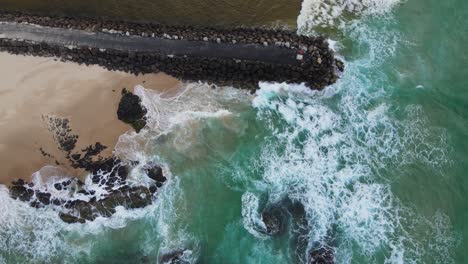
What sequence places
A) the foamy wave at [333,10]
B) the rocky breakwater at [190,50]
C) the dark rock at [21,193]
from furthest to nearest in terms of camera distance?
the foamy wave at [333,10] < the rocky breakwater at [190,50] < the dark rock at [21,193]

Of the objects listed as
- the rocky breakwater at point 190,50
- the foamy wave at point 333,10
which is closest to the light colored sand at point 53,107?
the rocky breakwater at point 190,50

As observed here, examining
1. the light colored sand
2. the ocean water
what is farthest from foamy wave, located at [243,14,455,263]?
the light colored sand

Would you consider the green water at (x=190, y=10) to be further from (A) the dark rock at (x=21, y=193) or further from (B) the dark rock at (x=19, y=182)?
(A) the dark rock at (x=21, y=193)

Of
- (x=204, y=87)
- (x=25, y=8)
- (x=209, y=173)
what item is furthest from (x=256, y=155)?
(x=25, y=8)

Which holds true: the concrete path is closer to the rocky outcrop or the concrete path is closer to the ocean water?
the ocean water

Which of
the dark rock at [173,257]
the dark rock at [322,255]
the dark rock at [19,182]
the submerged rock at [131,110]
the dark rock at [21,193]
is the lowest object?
the dark rock at [173,257]

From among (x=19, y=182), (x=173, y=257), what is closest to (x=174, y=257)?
(x=173, y=257)
